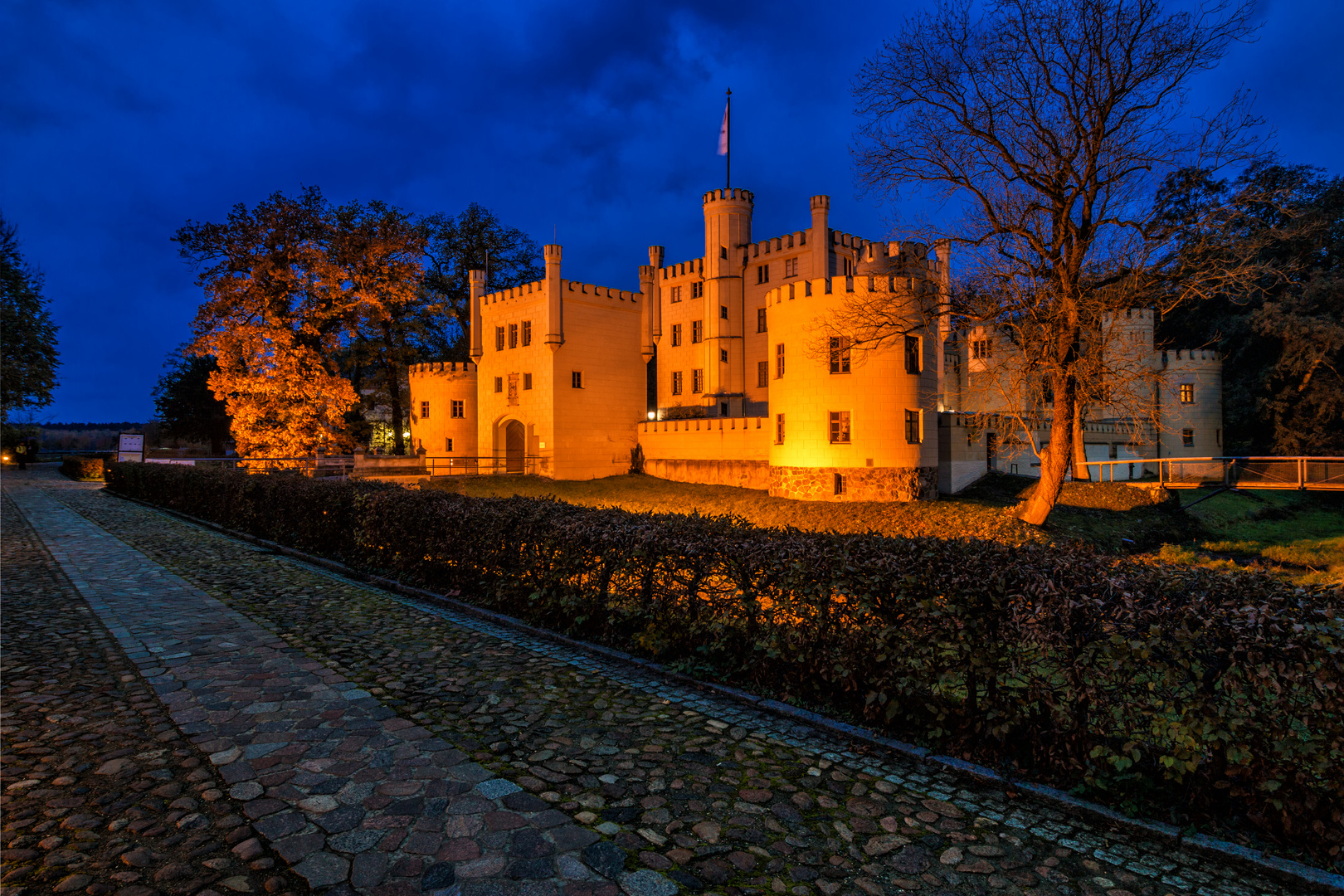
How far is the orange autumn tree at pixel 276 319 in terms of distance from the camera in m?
29.5

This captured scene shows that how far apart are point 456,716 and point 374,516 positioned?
743cm

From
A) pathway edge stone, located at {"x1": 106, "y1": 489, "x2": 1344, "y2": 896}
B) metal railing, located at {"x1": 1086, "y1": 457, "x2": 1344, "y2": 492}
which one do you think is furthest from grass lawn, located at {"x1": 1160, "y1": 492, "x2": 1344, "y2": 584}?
pathway edge stone, located at {"x1": 106, "y1": 489, "x2": 1344, "y2": 896}

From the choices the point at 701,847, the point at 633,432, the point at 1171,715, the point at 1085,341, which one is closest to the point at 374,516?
the point at 701,847

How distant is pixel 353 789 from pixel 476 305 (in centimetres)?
3890

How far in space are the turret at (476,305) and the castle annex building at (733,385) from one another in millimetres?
106

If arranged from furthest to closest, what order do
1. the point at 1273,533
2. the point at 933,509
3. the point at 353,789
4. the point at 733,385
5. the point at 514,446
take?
1. the point at 514,446
2. the point at 733,385
3. the point at 1273,533
4. the point at 933,509
5. the point at 353,789

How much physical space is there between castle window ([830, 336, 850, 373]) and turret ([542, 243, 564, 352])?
1520 cm

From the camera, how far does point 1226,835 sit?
394 centimetres

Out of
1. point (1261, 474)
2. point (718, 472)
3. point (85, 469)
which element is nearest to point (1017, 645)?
point (718, 472)

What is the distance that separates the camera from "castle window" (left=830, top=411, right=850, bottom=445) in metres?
28.0

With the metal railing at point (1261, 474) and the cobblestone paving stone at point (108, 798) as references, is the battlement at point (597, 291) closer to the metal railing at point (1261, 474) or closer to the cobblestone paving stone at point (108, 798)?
the metal railing at point (1261, 474)

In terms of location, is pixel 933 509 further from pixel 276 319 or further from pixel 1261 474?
pixel 276 319

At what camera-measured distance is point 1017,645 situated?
15.7ft

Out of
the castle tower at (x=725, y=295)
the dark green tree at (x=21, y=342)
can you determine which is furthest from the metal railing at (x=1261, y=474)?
the dark green tree at (x=21, y=342)
